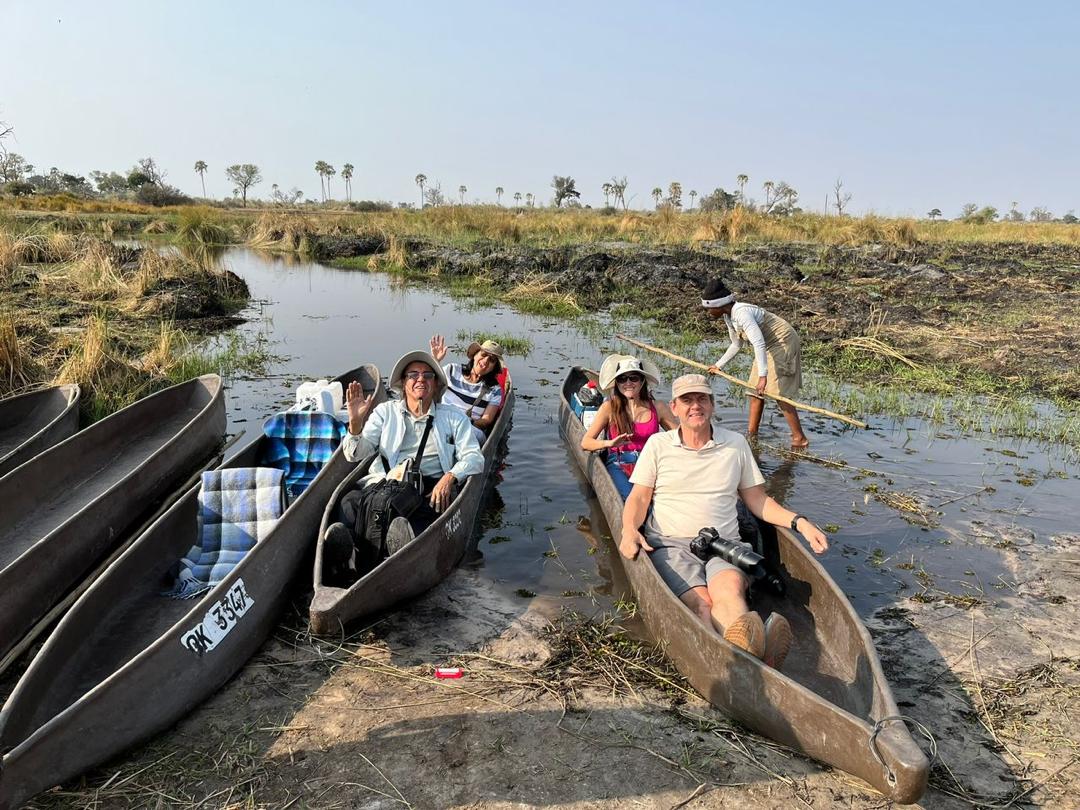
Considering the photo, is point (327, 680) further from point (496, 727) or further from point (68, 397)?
point (68, 397)

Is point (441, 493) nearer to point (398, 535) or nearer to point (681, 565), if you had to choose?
point (398, 535)

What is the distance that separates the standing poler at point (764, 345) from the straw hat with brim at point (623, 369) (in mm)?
1917

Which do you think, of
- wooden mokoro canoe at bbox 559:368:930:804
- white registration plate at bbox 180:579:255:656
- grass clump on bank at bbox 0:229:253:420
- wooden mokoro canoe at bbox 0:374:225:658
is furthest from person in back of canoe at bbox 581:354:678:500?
grass clump on bank at bbox 0:229:253:420

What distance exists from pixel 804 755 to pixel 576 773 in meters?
1.12

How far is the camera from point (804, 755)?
3.52 metres

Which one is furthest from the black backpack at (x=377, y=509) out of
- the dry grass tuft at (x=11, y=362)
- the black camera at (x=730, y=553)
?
the dry grass tuft at (x=11, y=362)

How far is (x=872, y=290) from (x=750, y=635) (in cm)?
1755

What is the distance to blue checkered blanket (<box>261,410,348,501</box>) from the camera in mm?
6668

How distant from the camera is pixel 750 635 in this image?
3641 millimetres

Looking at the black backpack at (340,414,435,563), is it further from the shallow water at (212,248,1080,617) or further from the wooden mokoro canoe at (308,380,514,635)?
the shallow water at (212,248,1080,617)

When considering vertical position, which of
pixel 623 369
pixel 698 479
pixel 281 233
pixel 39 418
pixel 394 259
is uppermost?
pixel 281 233

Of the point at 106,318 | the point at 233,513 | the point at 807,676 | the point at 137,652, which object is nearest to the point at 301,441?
the point at 233,513

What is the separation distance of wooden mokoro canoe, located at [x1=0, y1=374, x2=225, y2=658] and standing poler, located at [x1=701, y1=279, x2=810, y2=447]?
5.80 metres

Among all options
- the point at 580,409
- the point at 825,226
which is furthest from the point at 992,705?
the point at 825,226
